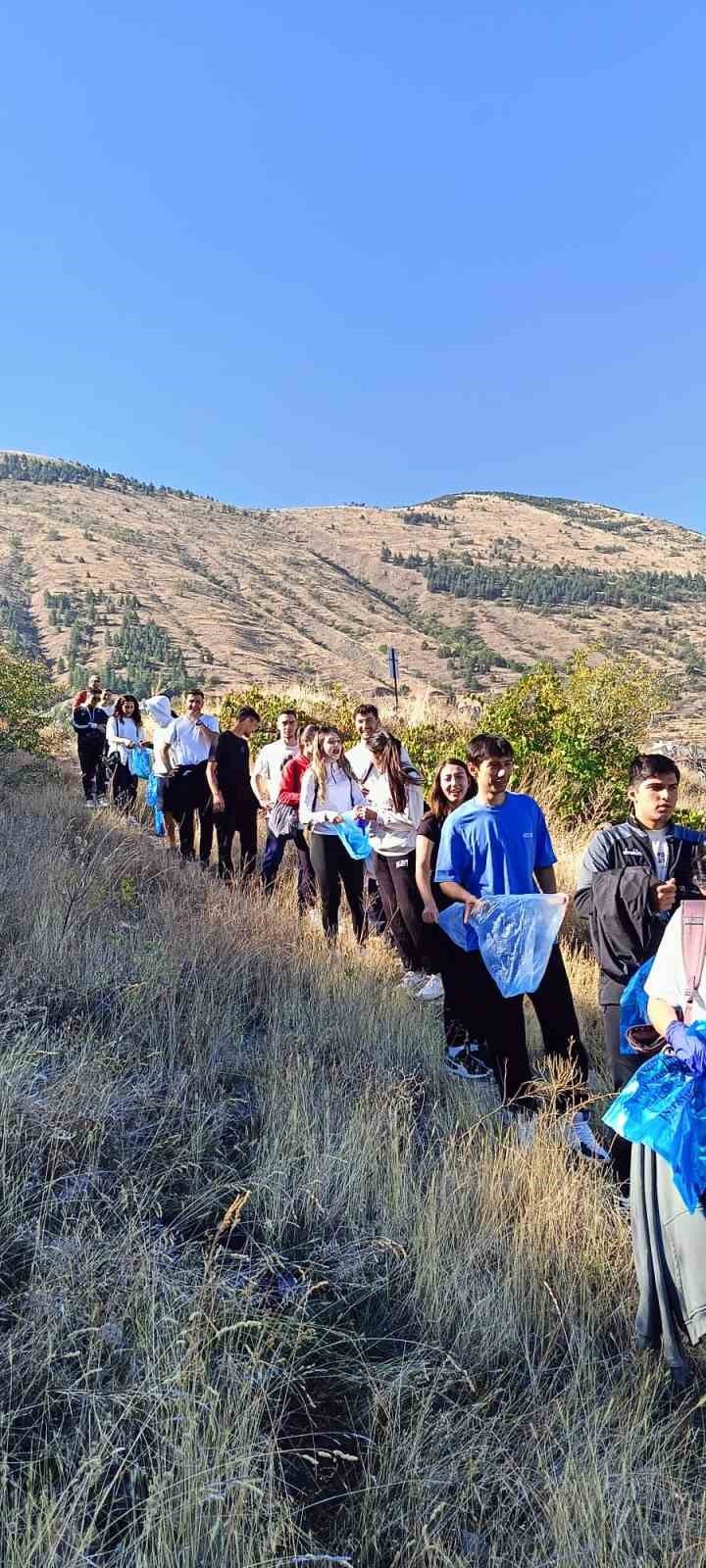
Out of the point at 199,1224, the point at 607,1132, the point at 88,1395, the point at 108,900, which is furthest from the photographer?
the point at 108,900

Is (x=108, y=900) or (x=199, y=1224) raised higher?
(x=108, y=900)

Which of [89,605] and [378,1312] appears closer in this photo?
[378,1312]

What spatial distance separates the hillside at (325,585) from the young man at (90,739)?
2430cm

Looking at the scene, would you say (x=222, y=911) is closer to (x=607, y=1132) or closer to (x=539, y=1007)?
(x=539, y=1007)

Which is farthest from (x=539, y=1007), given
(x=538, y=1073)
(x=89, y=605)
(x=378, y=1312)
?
(x=89, y=605)

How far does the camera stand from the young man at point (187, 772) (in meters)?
8.44

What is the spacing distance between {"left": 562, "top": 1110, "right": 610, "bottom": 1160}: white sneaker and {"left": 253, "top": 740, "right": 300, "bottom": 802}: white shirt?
14.8 ft

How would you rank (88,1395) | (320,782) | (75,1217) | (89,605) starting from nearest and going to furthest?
(88,1395) → (75,1217) → (320,782) → (89,605)

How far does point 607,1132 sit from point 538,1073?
1.85 ft

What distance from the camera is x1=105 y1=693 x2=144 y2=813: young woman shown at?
1081 cm

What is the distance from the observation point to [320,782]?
6395 millimetres

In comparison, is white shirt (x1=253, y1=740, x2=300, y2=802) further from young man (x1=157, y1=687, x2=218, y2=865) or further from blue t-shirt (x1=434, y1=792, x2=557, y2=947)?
blue t-shirt (x1=434, y1=792, x2=557, y2=947)

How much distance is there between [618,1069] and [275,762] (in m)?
5.05

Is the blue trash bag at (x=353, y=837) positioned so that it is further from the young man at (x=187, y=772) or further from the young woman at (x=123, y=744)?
the young woman at (x=123, y=744)
